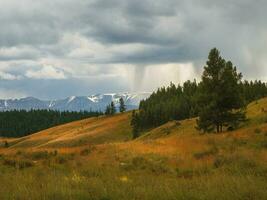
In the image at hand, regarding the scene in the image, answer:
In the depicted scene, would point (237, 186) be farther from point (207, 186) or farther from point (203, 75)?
point (203, 75)

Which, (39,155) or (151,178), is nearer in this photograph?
(151,178)

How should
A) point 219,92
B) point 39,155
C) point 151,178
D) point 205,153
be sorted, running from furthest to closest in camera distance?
1. point 219,92
2. point 39,155
3. point 205,153
4. point 151,178

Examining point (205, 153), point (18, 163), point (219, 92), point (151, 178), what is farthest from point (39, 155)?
point (219, 92)

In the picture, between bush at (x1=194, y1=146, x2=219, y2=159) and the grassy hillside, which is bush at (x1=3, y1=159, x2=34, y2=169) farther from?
bush at (x1=194, y1=146, x2=219, y2=159)

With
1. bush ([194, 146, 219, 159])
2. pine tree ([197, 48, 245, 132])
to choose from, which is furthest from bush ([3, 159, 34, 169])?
pine tree ([197, 48, 245, 132])

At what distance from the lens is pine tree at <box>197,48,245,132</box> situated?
43906mm

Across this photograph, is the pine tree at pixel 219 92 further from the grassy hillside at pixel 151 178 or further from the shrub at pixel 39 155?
the shrub at pixel 39 155

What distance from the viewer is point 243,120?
46.0 meters

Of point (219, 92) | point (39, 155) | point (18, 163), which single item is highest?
point (219, 92)

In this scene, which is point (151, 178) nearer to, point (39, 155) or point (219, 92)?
point (39, 155)

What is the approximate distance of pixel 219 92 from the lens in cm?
4403

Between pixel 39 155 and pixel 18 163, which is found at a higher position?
pixel 18 163

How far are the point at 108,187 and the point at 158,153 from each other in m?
13.2

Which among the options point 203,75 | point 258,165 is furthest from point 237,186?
point 203,75
